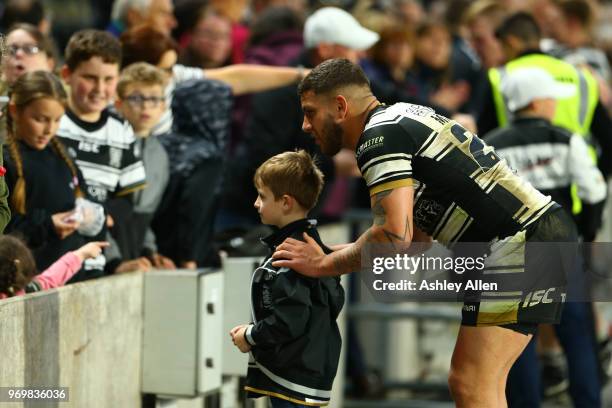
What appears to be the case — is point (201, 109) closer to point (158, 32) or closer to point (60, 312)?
point (158, 32)

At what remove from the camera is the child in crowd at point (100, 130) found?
6762mm

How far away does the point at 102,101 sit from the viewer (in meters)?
6.78

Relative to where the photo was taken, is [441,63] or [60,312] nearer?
[60,312]

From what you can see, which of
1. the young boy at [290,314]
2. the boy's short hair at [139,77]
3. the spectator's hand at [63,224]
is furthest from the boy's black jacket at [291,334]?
the boy's short hair at [139,77]

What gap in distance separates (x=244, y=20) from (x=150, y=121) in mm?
5262

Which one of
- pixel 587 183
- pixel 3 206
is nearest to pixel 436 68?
pixel 587 183

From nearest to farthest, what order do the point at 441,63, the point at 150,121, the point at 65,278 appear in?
the point at 65,278 < the point at 150,121 < the point at 441,63

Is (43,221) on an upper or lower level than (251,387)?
upper

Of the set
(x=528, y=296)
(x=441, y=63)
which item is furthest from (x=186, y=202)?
(x=441, y=63)

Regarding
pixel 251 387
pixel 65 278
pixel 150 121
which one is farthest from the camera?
pixel 150 121

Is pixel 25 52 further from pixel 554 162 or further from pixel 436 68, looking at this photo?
pixel 436 68

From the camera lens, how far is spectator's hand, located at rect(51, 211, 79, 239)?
20.9 feet

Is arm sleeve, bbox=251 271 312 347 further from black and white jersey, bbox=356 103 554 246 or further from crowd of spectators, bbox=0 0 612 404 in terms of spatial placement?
crowd of spectators, bbox=0 0 612 404

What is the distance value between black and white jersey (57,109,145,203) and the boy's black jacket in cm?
148
